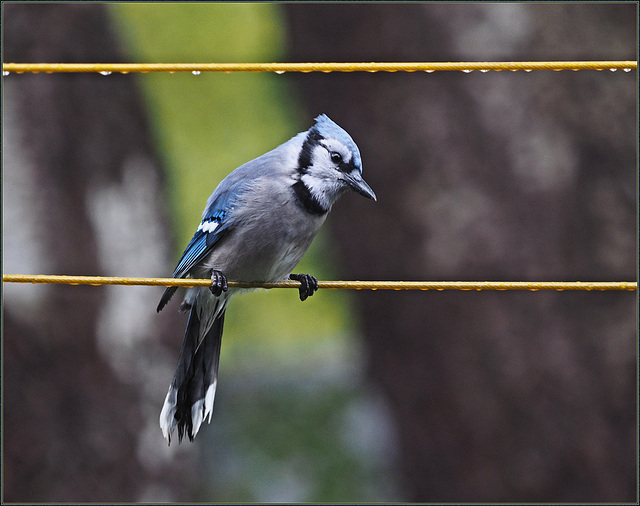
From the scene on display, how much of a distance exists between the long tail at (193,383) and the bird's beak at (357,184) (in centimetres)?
79

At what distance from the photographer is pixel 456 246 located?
4.63 m

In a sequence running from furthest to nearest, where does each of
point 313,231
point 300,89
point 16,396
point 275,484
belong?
point 275,484, point 300,89, point 16,396, point 313,231

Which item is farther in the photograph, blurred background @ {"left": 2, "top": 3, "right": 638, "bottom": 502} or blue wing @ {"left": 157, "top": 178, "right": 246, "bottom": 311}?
blurred background @ {"left": 2, "top": 3, "right": 638, "bottom": 502}

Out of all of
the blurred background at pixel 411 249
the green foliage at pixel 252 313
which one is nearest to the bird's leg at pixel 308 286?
the blurred background at pixel 411 249

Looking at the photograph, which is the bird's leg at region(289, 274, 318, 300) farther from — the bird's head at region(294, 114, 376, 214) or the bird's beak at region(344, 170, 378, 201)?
the bird's beak at region(344, 170, 378, 201)

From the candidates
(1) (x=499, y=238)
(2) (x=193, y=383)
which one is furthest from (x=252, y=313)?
(2) (x=193, y=383)

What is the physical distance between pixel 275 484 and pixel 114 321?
1836mm

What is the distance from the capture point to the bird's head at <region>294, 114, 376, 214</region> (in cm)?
311

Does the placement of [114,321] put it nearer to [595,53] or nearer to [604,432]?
[604,432]

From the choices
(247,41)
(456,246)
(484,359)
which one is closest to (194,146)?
(247,41)

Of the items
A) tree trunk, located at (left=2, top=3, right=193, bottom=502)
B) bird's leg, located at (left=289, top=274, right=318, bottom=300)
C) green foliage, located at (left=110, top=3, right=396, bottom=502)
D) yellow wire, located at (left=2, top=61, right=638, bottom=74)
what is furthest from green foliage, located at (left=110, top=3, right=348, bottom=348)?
yellow wire, located at (left=2, top=61, right=638, bottom=74)

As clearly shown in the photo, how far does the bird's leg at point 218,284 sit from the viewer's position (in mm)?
2953

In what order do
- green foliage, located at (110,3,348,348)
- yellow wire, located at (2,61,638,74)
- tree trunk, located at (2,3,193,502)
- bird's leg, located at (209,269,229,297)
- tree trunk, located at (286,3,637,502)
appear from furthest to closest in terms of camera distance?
green foliage, located at (110,3,348,348)
tree trunk, located at (286,3,637,502)
tree trunk, located at (2,3,193,502)
bird's leg, located at (209,269,229,297)
yellow wire, located at (2,61,638,74)

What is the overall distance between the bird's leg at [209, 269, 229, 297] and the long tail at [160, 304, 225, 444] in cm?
26
